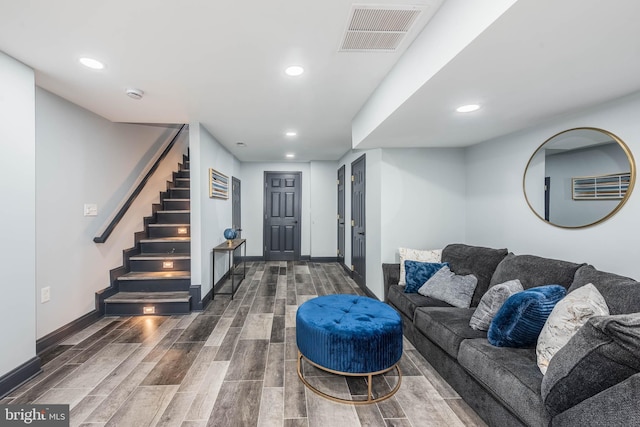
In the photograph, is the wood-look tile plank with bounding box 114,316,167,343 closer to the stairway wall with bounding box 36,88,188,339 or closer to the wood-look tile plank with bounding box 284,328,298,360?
the stairway wall with bounding box 36,88,188,339

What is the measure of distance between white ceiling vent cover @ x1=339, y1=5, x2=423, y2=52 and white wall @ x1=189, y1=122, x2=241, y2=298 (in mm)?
2420

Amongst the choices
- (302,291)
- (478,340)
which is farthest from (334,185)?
(478,340)

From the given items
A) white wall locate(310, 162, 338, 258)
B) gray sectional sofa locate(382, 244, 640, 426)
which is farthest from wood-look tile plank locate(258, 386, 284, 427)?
white wall locate(310, 162, 338, 258)

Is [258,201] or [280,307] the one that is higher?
[258,201]

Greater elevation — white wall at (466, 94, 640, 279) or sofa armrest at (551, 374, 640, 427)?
white wall at (466, 94, 640, 279)

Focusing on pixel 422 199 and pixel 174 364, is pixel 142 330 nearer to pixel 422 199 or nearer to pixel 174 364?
pixel 174 364

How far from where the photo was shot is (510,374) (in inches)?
59.1

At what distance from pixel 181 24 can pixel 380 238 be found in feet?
9.65

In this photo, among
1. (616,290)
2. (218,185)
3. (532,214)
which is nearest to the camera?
(616,290)

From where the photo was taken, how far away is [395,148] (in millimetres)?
Result: 3619

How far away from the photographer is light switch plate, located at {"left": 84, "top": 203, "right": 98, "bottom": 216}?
10.2 feet

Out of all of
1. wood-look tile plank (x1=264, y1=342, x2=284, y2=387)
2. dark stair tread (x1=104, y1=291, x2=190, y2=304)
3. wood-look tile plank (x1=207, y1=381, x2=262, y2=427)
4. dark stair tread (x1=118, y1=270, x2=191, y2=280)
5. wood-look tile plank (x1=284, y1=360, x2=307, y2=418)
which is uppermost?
dark stair tread (x1=118, y1=270, x2=191, y2=280)

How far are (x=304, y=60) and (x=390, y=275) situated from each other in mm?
2447

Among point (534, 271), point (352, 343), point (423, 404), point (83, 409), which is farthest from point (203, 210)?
point (534, 271)
